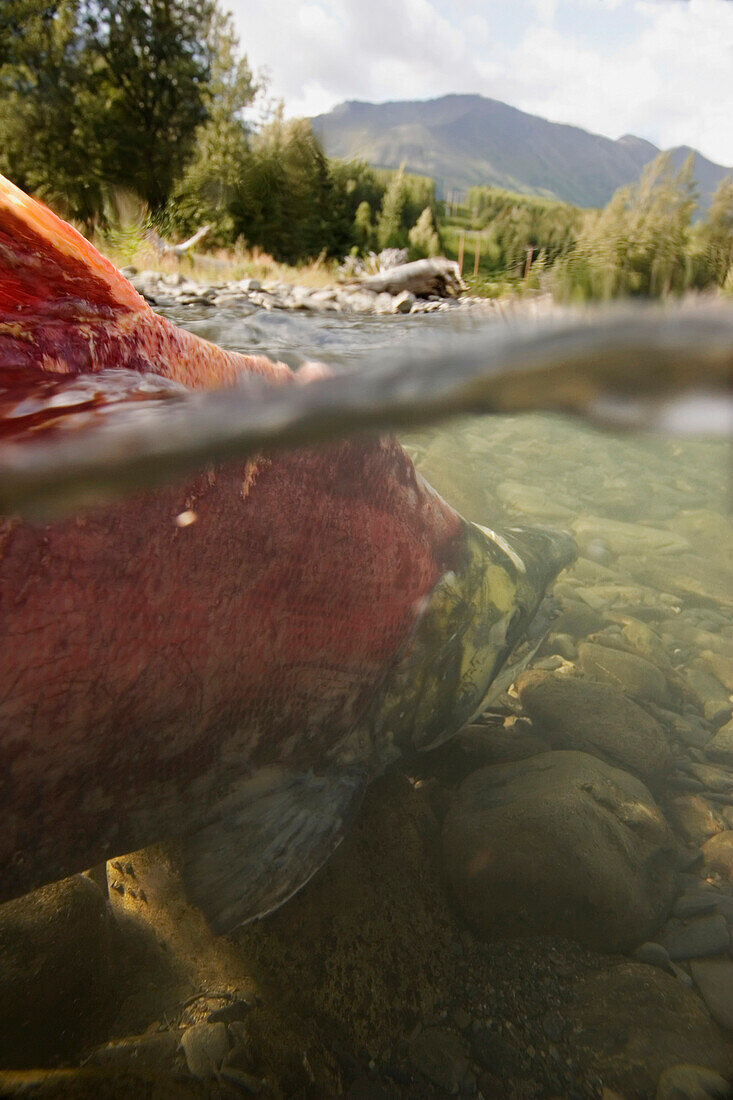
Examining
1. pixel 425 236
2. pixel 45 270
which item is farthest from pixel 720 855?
pixel 425 236

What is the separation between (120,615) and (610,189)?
2.90m

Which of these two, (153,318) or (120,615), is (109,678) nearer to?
(120,615)

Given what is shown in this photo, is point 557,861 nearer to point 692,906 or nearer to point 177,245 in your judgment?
point 692,906

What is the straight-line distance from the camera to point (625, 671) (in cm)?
357

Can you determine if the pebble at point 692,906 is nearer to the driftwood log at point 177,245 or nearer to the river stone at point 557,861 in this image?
the river stone at point 557,861

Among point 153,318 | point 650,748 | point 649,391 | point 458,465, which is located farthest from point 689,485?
point 153,318

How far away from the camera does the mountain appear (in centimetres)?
312

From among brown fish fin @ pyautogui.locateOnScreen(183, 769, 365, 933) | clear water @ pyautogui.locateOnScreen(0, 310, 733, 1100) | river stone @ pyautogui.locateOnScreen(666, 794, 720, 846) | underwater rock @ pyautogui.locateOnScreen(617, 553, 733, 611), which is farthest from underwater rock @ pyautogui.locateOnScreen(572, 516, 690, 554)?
brown fish fin @ pyautogui.locateOnScreen(183, 769, 365, 933)

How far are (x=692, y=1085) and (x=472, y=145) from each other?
472cm

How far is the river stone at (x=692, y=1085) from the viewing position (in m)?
1.68

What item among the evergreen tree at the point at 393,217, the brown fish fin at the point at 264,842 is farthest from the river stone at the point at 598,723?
the evergreen tree at the point at 393,217

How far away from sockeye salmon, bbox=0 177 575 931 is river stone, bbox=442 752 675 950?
40 cm

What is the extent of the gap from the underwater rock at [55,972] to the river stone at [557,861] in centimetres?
119

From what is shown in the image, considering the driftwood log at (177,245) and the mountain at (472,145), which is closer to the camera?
the mountain at (472,145)
